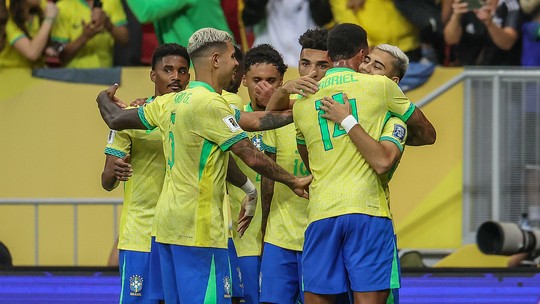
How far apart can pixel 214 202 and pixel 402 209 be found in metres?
5.35

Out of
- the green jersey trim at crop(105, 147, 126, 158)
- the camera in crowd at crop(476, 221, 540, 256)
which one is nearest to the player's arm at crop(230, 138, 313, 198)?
the green jersey trim at crop(105, 147, 126, 158)

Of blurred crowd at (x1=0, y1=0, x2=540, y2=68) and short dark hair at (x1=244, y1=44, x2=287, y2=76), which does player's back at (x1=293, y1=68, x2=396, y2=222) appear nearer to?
short dark hair at (x1=244, y1=44, x2=287, y2=76)

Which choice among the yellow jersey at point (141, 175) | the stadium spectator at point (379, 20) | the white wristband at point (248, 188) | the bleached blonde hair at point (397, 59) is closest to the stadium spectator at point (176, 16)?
the stadium spectator at point (379, 20)

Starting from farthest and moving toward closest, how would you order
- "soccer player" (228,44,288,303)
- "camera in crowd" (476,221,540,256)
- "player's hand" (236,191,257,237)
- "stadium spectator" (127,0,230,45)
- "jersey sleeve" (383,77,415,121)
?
"stadium spectator" (127,0,230,45) < "camera in crowd" (476,221,540,256) < "soccer player" (228,44,288,303) < "player's hand" (236,191,257,237) < "jersey sleeve" (383,77,415,121)

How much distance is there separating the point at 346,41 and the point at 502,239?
4134 millimetres

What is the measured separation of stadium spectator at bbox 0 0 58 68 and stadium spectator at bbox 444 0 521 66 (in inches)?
151

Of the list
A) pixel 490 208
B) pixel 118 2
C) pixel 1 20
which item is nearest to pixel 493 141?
pixel 490 208

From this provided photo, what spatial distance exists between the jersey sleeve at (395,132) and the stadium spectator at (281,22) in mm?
5131

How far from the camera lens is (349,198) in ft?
23.1

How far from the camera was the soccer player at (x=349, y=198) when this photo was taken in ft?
23.1

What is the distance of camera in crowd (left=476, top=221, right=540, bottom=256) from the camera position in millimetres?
10766

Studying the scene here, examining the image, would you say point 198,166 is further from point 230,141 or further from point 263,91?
point 263,91

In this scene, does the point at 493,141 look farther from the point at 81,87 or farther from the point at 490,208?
the point at 81,87

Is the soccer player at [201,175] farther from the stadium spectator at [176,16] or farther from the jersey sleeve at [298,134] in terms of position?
the stadium spectator at [176,16]
